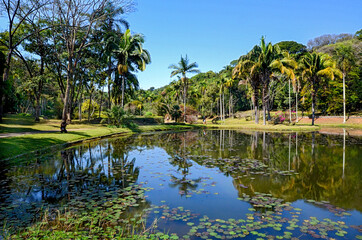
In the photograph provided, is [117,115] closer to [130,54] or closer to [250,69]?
[130,54]

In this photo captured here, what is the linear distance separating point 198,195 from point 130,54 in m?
29.4

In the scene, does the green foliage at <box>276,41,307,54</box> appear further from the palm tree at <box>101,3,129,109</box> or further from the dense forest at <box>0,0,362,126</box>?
the palm tree at <box>101,3,129,109</box>

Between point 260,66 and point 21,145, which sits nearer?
point 21,145

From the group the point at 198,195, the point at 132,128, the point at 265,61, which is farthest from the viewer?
the point at 265,61

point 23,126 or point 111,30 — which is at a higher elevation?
point 111,30

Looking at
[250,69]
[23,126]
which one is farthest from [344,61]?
[23,126]

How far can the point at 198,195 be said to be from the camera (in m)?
6.87

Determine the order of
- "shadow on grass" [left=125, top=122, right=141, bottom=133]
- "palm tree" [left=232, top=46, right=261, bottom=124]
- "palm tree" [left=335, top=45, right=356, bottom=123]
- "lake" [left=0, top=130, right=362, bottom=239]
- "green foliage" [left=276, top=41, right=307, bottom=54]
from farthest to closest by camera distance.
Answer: "green foliage" [left=276, top=41, right=307, bottom=54] → "palm tree" [left=335, top=45, right=356, bottom=123] → "palm tree" [left=232, top=46, right=261, bottom=124] → "shadow on grass" [left=125, top=122, right=141, bottom=133] → "lake" [left=0, top=130, right=362, bottom=239]

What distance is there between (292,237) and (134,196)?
13.5 feet

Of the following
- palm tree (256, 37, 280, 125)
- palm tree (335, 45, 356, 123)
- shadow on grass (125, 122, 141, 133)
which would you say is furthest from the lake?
palm tree (335, 45, 356, 123)

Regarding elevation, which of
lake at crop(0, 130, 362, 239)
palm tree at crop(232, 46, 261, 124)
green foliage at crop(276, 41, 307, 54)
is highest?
green foliage at crop(276, 41, 307, 54)

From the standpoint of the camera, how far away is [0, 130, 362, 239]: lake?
4.82 meters

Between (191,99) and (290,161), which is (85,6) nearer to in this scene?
(290,161)

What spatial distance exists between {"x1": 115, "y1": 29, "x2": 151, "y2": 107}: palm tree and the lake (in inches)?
859
